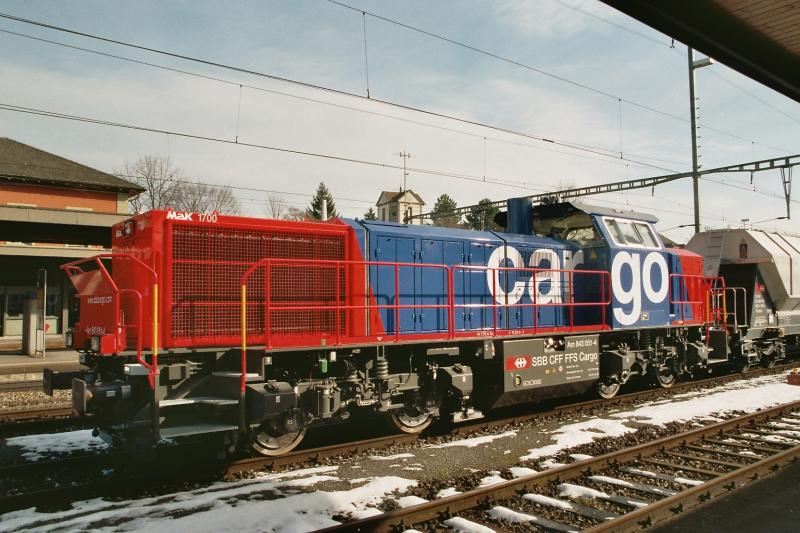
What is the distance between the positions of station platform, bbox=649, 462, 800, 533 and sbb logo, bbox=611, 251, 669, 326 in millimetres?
4579

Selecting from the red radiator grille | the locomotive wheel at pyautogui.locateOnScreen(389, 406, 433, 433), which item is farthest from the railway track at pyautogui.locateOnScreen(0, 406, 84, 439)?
the locomotive wheel at pyautogui.locateOnScreen(389, 406, 433, 433)

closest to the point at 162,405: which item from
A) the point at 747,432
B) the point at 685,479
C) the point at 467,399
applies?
the point at 467,399

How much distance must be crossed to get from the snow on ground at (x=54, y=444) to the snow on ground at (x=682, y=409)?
5989 millimetres

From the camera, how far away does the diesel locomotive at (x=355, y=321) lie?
6367mm

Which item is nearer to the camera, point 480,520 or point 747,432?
point 480,520

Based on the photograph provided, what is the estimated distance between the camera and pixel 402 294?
8562mm

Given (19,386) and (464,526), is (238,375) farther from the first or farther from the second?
(19,386)

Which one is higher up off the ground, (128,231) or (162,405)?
(128,231)

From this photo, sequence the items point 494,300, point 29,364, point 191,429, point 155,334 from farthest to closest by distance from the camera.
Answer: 1. point 29,364
2. point 494,300
3. point 155,334
4. point 191,429

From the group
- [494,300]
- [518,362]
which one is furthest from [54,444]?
[518,362]

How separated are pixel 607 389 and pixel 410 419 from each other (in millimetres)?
4749

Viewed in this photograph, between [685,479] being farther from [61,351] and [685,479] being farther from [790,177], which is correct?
[61,351]

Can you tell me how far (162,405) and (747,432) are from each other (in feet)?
26.9

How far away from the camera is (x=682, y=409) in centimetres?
1011
